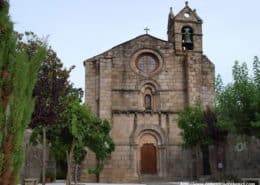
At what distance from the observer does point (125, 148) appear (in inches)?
1042

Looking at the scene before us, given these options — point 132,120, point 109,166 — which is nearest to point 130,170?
point 109,166

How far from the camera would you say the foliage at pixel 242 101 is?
15.0 meters

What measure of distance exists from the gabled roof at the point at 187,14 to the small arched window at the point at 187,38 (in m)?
0.69

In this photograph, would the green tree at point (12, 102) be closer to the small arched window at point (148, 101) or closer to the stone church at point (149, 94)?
the stone church at point (149, 94)

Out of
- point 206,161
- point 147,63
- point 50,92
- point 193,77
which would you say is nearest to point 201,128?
point 206,161

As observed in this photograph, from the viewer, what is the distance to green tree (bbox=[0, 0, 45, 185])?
462 cm

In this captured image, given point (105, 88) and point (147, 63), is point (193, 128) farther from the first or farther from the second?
point (147, 63)

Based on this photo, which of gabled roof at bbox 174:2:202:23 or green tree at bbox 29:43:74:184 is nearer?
green tree at bbox 29:43:74:184

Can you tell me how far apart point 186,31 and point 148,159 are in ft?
30.7

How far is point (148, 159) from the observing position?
89.1ft

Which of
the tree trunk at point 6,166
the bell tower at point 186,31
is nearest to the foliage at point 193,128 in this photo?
the bell tower at point 186,31

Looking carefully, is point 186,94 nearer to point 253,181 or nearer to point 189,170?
point 189,170

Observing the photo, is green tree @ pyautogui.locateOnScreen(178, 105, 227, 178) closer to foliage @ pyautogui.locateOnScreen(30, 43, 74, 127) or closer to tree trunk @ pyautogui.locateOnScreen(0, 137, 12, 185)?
A: foliage @ pyautogui.locateOnScreen(30, 43, 74, 127)

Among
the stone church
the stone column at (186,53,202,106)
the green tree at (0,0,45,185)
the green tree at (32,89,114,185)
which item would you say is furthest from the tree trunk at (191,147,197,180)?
the green tree at (0,0,45,185)
